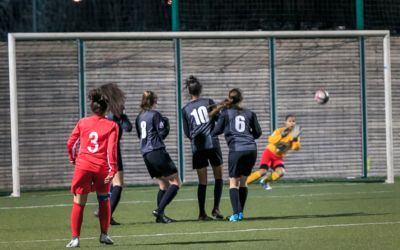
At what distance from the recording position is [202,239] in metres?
13.2

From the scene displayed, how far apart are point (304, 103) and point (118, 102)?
11.7m

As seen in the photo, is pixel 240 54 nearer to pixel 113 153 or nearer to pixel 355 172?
pixel 355 172

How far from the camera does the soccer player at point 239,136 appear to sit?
1595 centimetres

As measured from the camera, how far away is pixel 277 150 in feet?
76.8

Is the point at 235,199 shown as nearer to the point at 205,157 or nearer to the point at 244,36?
the point at 205,157

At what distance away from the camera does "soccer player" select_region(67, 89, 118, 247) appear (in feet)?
41.3

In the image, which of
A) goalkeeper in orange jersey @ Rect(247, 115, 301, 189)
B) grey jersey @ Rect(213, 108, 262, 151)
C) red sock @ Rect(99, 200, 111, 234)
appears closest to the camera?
red sock @ Rect(99, 200, 111, 234)

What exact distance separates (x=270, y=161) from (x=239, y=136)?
7.46 metres

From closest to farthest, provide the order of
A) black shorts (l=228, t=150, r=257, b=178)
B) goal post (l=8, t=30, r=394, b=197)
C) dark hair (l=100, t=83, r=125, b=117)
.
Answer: dark hair (l=100, t=83, r=125, b=117) → black shorts (l=228, t=150, r=257, b=178) → goal post (l=8, t=30, r=394, b=197)

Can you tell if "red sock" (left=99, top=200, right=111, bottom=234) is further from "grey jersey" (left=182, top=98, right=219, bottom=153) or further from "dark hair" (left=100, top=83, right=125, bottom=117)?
"grey jersey" (left=182, top=98, right=219, bottom=153)

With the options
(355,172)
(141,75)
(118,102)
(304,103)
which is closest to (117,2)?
(141,75)

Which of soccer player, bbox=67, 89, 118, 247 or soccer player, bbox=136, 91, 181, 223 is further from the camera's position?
soccer player, bbox=136, 91, 181, 223

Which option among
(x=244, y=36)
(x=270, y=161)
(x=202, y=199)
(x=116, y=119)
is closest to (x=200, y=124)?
(x=202, y=199)

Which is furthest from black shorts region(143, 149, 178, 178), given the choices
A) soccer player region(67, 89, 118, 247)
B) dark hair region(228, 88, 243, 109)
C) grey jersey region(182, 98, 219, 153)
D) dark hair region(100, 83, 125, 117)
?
soccer player region(67, 89, 118, 247)
